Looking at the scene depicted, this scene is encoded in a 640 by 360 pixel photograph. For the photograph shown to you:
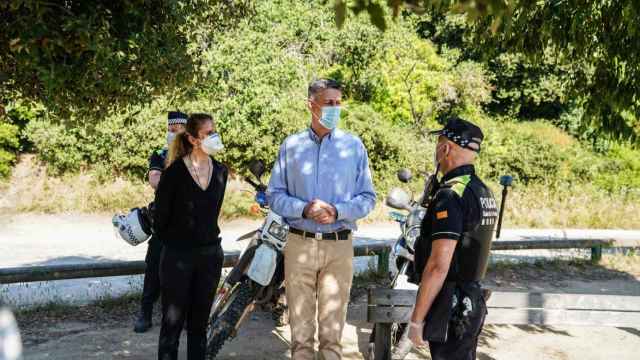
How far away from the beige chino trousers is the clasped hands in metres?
0.21

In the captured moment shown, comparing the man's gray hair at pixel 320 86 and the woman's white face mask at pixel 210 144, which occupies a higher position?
the man's gray hair at pixel 320 86

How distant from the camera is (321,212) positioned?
457cm

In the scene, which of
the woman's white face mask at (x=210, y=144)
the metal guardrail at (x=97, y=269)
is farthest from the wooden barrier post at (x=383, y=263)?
the woman's white face mask at (x=210, y=144)

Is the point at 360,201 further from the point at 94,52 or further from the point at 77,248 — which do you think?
the point at 77,248

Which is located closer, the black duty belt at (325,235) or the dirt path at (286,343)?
the black duty belt at (325,235)

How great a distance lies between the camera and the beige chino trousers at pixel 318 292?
4730 millimetres

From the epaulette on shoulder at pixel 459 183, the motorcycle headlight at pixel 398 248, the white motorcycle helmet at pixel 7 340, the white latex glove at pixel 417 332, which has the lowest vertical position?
the white latex glove at pixel 417 332

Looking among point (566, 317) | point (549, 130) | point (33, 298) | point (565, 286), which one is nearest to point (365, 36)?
point (549, 130)

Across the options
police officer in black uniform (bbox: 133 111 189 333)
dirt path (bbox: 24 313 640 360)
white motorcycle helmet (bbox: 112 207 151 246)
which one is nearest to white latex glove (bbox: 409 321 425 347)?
dirt path (bbox: 24 313 640 360)

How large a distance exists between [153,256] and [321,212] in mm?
2183

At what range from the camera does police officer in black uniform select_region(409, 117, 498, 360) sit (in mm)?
3678

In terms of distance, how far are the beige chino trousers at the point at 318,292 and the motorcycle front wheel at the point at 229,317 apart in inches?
38.8

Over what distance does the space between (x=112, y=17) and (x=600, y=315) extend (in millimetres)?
4149

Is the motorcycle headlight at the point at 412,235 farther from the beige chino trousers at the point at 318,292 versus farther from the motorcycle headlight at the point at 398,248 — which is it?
the beige chino trousers at the point at 318,292
